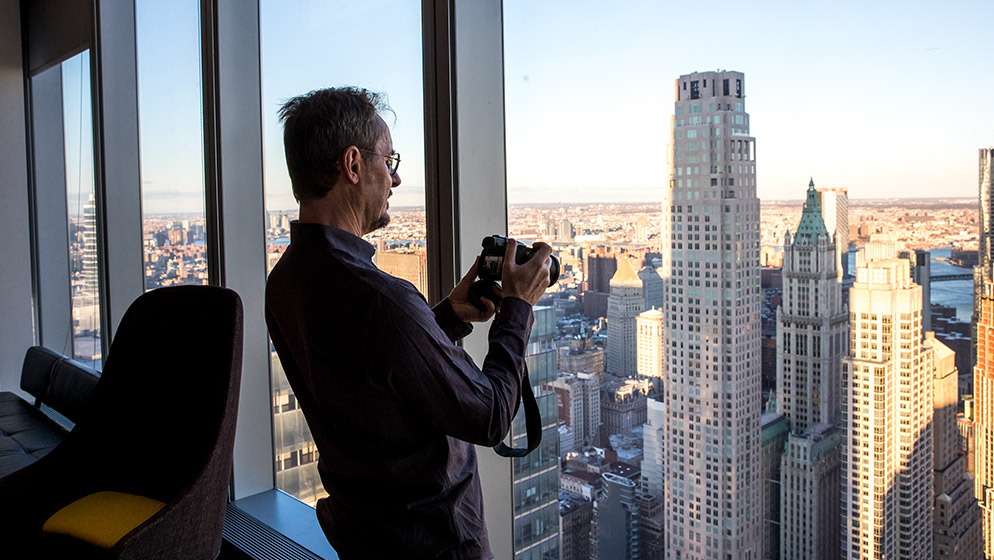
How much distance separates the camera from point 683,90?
1519mm

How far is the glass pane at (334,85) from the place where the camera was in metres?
2.08

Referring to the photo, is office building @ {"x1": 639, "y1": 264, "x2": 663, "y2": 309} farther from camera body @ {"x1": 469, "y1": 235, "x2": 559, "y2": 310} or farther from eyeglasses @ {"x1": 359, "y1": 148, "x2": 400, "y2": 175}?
eyeglasses @ {"x1": 359, "y1": 148, "x2": 400, "y2": 175}

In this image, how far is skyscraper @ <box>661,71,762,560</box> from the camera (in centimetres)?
143

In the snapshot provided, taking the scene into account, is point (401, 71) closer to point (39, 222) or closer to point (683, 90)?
point (683, 90)

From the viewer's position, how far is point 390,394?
1122 mm

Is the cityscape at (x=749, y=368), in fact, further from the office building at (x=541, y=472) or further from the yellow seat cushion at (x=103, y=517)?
the yellow seat cushion at (x=103, y=517)

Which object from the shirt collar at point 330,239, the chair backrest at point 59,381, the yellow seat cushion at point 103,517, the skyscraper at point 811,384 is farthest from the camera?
the chair backrest at point 59,381

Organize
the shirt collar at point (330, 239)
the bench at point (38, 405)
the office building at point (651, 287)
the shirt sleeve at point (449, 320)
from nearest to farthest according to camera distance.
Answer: the shirt collar at point (330, 239)
the shirt sleeve at point (449, 320)
the office building at point (651, 287)
the bench at point (38, 405)

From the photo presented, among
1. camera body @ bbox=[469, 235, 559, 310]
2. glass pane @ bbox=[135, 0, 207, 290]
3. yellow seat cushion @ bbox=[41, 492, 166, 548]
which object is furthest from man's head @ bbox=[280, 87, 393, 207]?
glass pane @ bbox=[135, 0, 207, 290]

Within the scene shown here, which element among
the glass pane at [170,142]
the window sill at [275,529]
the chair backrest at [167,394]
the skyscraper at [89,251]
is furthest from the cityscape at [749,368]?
the skyscraper at [89,251]

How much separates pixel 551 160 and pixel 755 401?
77 centimetres

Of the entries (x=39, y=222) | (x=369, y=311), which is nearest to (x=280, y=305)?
(x=369, y=311)

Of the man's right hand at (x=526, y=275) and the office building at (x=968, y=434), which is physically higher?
the man's right hand at (x=526, y=275)

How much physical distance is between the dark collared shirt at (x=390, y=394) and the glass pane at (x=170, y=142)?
214 cm
